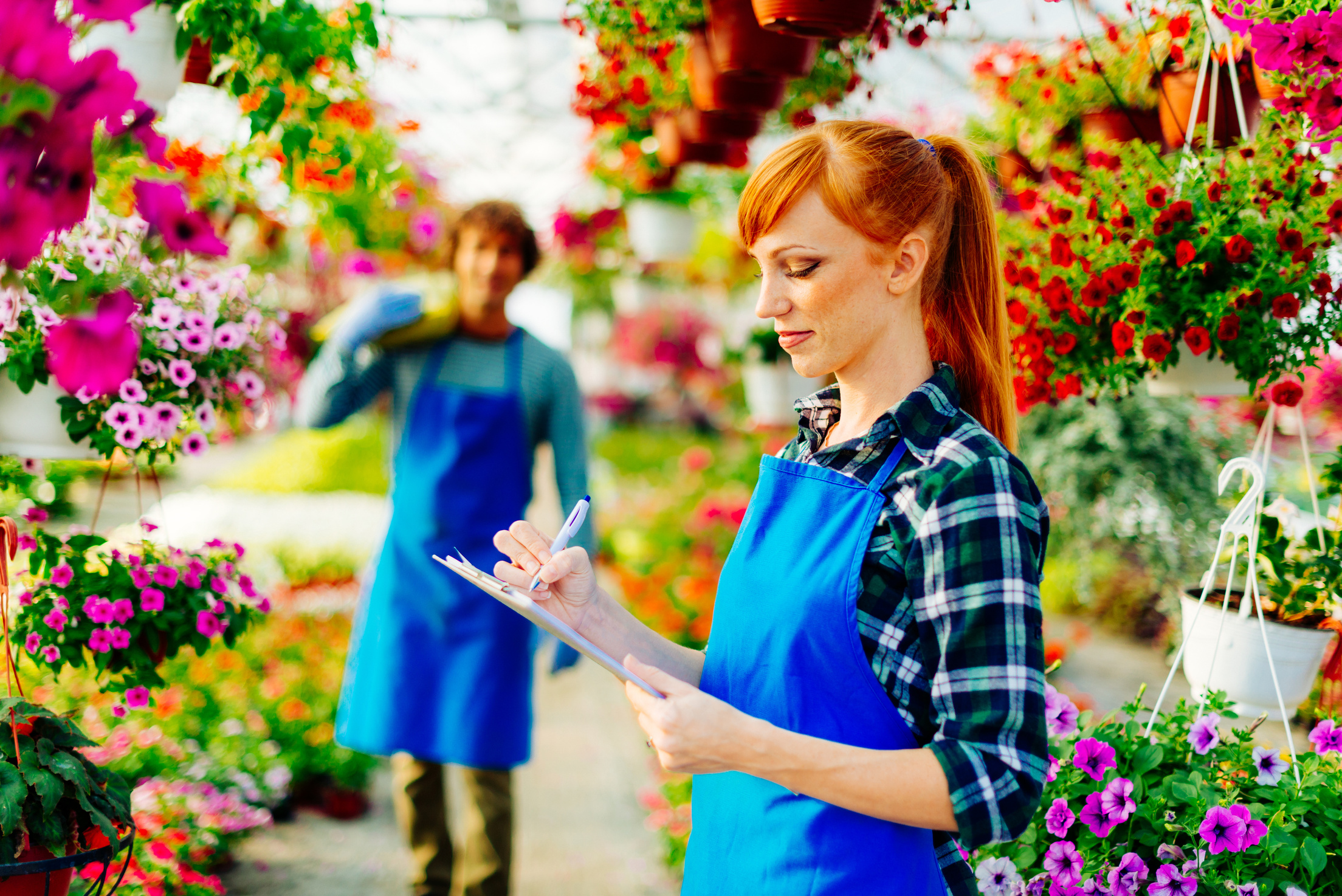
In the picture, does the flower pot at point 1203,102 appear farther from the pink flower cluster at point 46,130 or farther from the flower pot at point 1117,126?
the pink flower cluster at point 46,130

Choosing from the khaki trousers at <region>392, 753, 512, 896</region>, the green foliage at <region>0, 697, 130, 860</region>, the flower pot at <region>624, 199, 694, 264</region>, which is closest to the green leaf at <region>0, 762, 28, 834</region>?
the green foliage at <region>0, 697, 130, 860</region>

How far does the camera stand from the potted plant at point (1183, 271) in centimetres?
142

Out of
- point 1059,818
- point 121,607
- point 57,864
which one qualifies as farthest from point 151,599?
point 1059,818

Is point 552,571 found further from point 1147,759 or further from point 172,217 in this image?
point 1147,759

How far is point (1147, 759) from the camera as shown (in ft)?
4.65

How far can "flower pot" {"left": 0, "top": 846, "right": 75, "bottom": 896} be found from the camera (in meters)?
1.18

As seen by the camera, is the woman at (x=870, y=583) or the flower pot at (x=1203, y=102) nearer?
the woman at (x=870, y=583)

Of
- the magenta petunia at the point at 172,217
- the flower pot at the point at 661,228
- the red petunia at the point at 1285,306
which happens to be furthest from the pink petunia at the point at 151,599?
the flower pot at the point at 661,228

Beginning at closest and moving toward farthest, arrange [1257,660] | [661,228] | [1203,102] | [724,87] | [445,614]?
[1257,660] < [1203,102] < [724,87] < [445,614] < [661,228]

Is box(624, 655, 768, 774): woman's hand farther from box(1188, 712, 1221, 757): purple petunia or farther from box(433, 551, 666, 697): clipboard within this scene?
box(1188, 712, 1221, 757): purple petunia

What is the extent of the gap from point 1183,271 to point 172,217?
1.40m

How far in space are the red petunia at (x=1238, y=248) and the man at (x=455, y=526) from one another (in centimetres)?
151

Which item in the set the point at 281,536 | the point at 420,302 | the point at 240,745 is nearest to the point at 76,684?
the point at 240,745

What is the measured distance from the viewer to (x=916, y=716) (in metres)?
0.96
